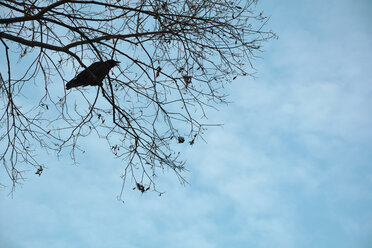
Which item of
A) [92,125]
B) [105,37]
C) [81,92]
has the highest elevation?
[105,37]

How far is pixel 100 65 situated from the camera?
4.23 m

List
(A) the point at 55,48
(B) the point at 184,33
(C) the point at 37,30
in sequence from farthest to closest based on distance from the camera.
→ 1. (C) the point at 37,30
2. (B) the point at 184,33
3. (A) the point at 55,48

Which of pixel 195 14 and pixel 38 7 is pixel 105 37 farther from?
pixel 195 14

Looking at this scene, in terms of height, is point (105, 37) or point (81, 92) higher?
point (105, 37)

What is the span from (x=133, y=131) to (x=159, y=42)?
1.37 m

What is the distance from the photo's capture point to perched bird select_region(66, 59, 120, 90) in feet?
13.8

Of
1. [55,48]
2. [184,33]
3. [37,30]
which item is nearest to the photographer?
[55,48]

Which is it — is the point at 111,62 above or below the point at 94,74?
above

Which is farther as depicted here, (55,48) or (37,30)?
(37,30)

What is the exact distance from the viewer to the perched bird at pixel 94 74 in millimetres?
4207

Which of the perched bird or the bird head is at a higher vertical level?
the bird head

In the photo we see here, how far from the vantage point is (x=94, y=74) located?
13.9 feet

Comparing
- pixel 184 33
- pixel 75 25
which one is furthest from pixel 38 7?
pixel 184 33

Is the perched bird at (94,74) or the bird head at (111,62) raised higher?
the bird head at (111,62)
